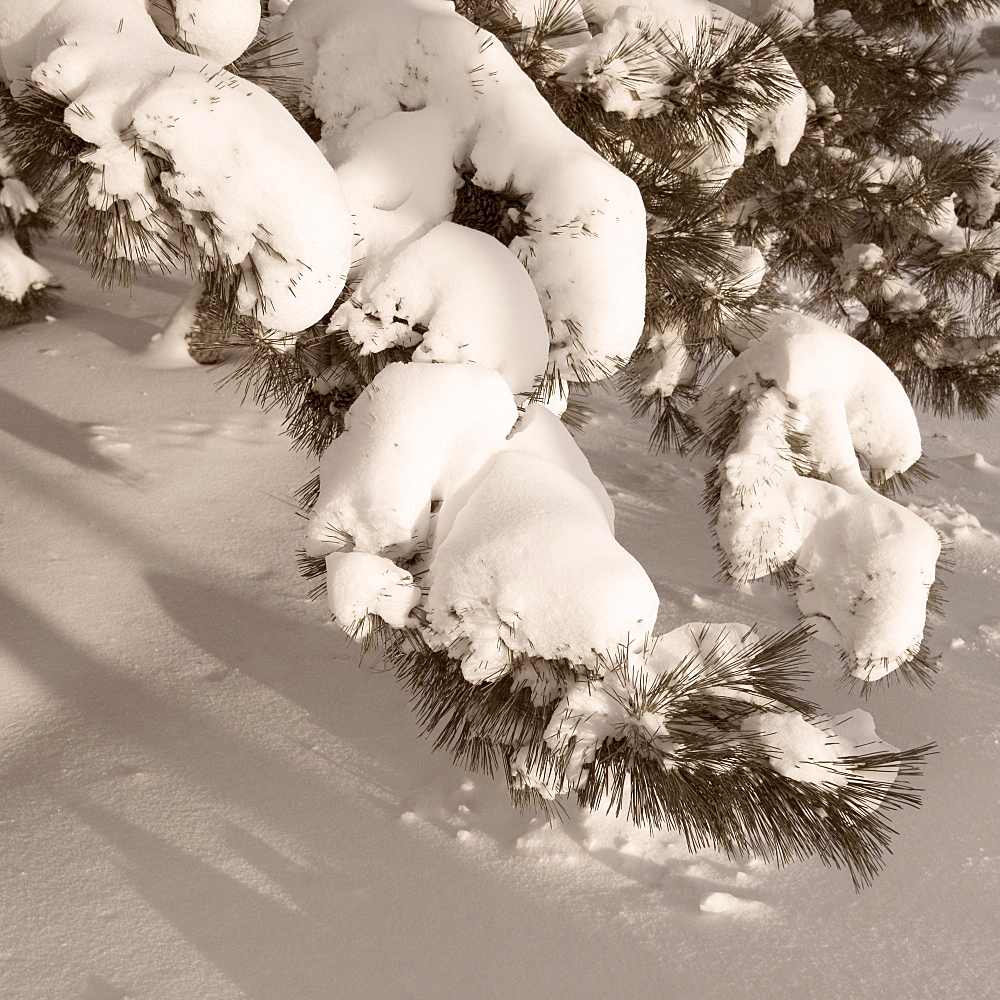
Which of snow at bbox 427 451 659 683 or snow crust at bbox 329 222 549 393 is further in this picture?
snow crust at bbox 329 222 549 393

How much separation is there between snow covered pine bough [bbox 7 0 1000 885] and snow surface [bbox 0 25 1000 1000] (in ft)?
1.10

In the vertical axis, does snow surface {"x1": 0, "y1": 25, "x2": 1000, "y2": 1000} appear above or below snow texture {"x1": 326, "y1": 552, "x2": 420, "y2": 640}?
below

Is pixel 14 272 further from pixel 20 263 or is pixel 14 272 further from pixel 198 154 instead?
pixel 198 154

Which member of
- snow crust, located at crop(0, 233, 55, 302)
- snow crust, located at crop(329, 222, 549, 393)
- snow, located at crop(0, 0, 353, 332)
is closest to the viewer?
snow, located at crop(0, 0, 353, 332)

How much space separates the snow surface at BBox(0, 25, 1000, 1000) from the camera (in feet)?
6.40

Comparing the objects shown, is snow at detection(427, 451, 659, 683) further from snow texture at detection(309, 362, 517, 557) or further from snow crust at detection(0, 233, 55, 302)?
snow crust at detection(0, 233, 55, 302)

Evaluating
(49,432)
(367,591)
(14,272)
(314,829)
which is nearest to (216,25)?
(367,591)

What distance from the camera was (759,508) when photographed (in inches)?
76.6

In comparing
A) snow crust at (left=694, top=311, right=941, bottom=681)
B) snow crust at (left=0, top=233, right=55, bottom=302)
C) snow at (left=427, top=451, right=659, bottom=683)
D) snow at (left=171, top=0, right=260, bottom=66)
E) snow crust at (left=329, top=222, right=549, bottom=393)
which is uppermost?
snow at (left=171, top=0, right=260, bottom=66)

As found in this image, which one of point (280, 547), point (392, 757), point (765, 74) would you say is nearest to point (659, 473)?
point (280, 547)

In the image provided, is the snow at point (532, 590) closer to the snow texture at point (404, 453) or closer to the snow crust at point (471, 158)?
the snow texture at point (404, 453)

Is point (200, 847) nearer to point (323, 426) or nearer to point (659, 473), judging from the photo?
point (323, 426)

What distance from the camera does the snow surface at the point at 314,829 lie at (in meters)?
1.95

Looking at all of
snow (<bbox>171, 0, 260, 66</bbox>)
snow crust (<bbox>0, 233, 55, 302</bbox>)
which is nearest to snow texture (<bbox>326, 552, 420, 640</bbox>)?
snow (<bbox>171, 0, 260, 66</bbox>)
